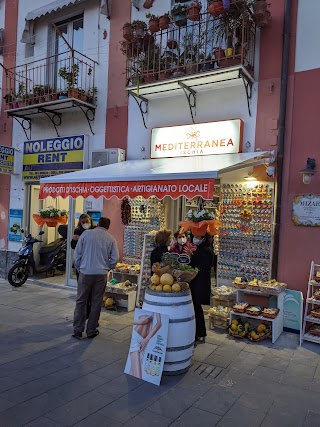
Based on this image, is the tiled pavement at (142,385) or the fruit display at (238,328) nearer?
the tiled pavement at (142,385)

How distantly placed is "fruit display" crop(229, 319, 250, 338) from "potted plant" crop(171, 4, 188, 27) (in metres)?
5.65

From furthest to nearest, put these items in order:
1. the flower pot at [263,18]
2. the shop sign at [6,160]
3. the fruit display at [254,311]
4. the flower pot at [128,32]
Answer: the shop sign at [6,160] < the flower pot at [128,32] < the flower pot at [263,18] < the fruit display at [254,311]

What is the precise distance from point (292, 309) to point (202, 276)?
1.80 metres

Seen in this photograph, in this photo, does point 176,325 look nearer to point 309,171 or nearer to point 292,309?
point 292,309

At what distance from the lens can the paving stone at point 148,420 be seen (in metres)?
3.45

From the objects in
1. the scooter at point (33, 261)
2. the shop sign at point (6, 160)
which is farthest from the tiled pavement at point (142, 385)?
the shop sign at point (6, 160)

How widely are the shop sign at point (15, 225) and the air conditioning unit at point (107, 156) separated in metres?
3.05

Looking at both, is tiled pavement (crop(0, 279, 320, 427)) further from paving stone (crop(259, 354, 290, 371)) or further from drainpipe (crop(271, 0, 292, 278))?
drainpipe (crop(271, 0, 292, 278))

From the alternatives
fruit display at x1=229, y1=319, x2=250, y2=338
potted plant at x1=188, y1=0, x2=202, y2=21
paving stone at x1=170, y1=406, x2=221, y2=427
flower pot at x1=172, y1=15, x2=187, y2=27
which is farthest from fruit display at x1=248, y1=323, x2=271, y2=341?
flower pot at x1=172, y1=15, x2=187, y2=27

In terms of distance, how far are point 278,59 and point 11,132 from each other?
741 cm

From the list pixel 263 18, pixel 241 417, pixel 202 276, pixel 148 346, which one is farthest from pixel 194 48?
pixel 241 417

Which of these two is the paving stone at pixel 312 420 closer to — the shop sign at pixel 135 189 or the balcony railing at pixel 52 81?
the shop sign at pixel 135 189

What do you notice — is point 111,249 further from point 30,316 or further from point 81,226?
point 30,316

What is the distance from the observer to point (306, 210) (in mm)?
6164
